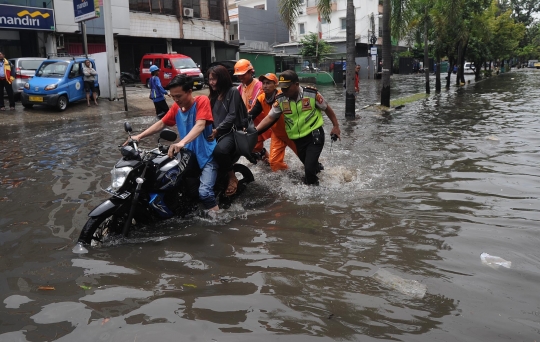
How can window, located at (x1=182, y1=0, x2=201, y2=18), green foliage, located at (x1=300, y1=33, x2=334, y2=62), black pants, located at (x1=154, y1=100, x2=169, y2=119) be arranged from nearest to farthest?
black pants, located at (x1=154, y1=100, x2=169, y2=119) < window, located at (x1=182, y1=0, x2=201, y2=18) < green foliage, located at (x1=300, y1=33, x2=334, y2=62)

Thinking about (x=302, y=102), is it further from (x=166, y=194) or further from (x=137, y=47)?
(x=137, y=47)

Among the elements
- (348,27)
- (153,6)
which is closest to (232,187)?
(348,27)

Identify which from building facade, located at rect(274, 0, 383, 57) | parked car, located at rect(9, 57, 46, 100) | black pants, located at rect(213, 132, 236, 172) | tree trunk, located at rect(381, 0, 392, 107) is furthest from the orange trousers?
building facade, located at rect(274, 0, 383, 57)

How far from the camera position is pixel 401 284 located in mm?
3658

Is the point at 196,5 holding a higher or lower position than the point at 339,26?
lower

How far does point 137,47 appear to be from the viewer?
32969 millimetres

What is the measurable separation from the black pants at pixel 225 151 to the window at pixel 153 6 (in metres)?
28.3

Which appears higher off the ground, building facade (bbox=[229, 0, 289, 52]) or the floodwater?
building facade (bbox=[229, 0, 289, 52])

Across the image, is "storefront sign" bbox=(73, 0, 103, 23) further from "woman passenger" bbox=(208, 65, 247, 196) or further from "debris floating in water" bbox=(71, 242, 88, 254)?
"debris floating in water" bbox=(71, 242, 88, 254)

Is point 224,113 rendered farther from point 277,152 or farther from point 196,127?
point 277,152

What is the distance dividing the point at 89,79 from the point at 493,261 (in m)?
15.8

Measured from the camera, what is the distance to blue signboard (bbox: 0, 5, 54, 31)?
21.2 meters

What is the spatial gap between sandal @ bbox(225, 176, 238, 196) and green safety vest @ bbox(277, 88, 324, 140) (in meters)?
1.04

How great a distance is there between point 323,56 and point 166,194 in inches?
1635
